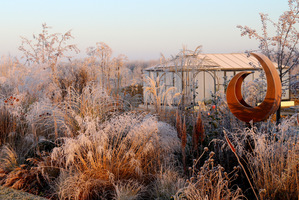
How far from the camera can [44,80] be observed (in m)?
8.80

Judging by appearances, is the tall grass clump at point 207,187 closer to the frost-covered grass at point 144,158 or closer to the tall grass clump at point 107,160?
the frost-covered grass at point 144,158

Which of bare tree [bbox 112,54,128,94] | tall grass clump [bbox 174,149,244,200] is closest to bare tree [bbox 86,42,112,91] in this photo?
bare tree [bbox 112,54,128,94]

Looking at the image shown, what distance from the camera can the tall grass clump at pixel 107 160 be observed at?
3844 mm

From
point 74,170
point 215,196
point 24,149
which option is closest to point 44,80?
point 24,149

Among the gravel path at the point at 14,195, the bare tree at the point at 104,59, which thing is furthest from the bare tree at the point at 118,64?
the gravel path at the point at 14,195

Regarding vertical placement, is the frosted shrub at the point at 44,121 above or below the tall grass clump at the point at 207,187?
above

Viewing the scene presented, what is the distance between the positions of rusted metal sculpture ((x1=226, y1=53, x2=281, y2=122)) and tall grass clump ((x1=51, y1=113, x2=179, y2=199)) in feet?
3.34

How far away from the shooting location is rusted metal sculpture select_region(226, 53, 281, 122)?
13.7 feet

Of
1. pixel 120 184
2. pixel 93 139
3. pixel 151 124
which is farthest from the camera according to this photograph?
pixel 151 124

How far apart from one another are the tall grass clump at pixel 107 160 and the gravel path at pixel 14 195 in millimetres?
344

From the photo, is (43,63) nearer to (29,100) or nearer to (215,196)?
(29,100)

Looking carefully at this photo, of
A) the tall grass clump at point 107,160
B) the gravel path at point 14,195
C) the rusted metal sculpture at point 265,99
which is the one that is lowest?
the gravel path at point 14,195

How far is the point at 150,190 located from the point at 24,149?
7.96 ft

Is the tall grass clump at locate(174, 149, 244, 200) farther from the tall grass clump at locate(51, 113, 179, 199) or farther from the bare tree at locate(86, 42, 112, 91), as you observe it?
the bare tree at locate(86, 42, 112, 91)
